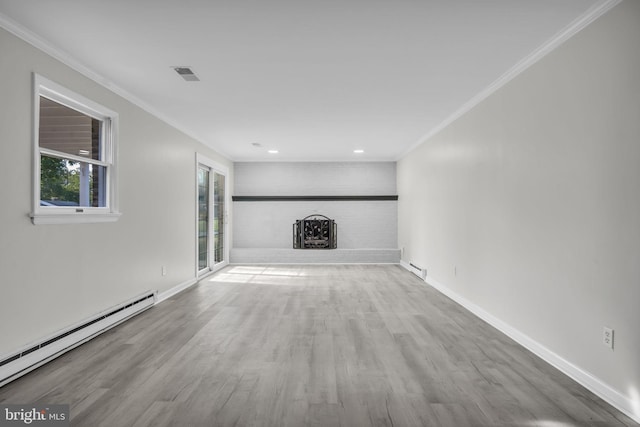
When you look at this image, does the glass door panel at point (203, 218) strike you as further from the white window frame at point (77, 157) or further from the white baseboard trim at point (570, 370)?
the white baseboard trim at point (570, 370)

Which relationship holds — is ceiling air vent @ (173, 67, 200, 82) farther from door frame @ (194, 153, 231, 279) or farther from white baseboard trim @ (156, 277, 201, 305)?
door frame @ (194, 153, 231, 279)

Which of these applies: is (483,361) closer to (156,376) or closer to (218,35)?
(156,376)

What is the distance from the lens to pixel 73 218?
3129 millimetres

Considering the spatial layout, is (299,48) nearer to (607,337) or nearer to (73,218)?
(73,218)

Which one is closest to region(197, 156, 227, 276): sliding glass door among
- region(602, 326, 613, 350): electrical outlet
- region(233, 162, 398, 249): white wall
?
region(233, 162, 398, 249): white wall

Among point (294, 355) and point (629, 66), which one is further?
point (294, 355)

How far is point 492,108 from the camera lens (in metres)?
3.81

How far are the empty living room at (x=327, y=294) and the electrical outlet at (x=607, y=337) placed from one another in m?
0.06

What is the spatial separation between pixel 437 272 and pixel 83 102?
4880 mm

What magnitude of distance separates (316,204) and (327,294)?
158 inches

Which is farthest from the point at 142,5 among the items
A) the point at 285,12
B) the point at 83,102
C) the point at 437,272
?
the point at 437,272

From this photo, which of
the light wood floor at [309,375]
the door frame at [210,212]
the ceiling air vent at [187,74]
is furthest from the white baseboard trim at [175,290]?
the ceiling air vent at [187,74]

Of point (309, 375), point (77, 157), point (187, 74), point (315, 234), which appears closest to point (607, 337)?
point (309, 375)
